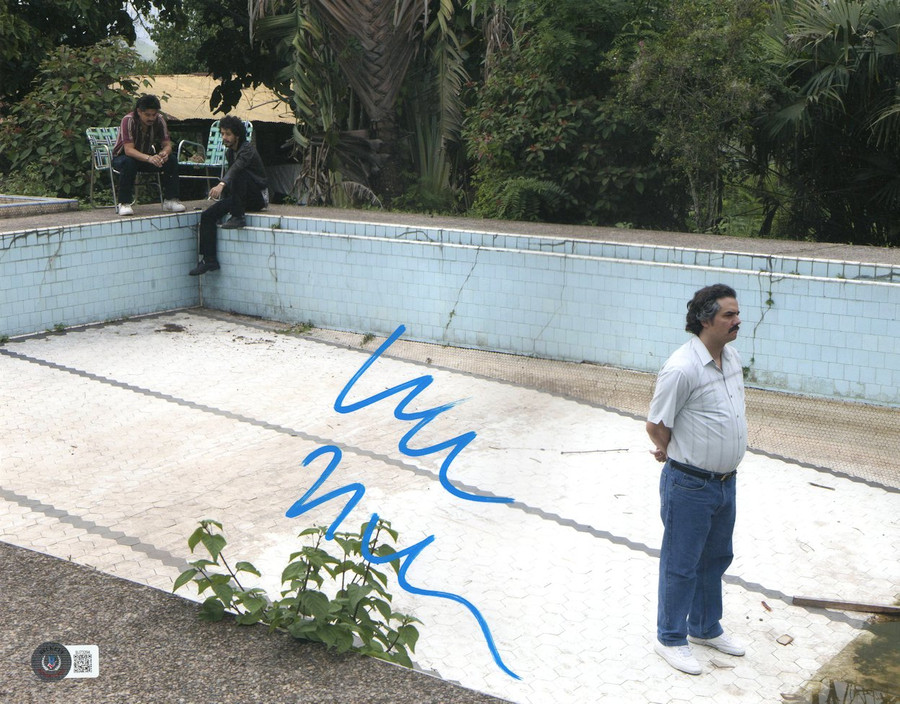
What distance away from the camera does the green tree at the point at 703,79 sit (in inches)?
354

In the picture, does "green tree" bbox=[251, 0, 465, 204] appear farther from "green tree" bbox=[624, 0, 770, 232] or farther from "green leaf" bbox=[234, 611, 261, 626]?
"green leaf" bbox=[234, 611, 261, 626]

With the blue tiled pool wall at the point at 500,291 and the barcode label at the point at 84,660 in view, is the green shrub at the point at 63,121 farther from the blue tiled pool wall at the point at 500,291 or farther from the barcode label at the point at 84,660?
the barcode label at the point at 84,660

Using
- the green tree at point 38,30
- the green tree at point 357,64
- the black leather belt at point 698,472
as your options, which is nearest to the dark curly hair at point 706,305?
the black leather belt at point 698,472

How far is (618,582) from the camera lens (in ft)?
15.6

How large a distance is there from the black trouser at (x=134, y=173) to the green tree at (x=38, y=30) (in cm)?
451

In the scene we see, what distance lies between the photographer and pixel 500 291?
320 inches

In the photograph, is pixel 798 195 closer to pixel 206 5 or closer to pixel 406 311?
pixel 406 311

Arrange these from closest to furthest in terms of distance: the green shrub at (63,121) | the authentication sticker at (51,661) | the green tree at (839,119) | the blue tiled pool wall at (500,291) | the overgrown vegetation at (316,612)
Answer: the authentication sticker at (51,661) → the overgrown vegetation at (316,612) → the blue tiled pool wall at (500,291) → the green tree at (839,119) → the green shrub at (63,121)

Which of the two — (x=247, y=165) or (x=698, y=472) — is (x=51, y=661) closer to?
(x=698, y=472)

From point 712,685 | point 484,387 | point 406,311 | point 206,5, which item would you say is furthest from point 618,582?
point 206,5

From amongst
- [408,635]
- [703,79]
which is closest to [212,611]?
[408,635]

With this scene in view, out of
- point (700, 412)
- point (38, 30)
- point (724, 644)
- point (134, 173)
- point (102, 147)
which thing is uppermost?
point (38, 30)

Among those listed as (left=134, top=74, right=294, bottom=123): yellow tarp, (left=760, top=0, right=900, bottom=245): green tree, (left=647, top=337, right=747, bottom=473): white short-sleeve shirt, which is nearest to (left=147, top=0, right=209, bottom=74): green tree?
(left=134, top=74, right=294, bottom=123): yellow tarp
